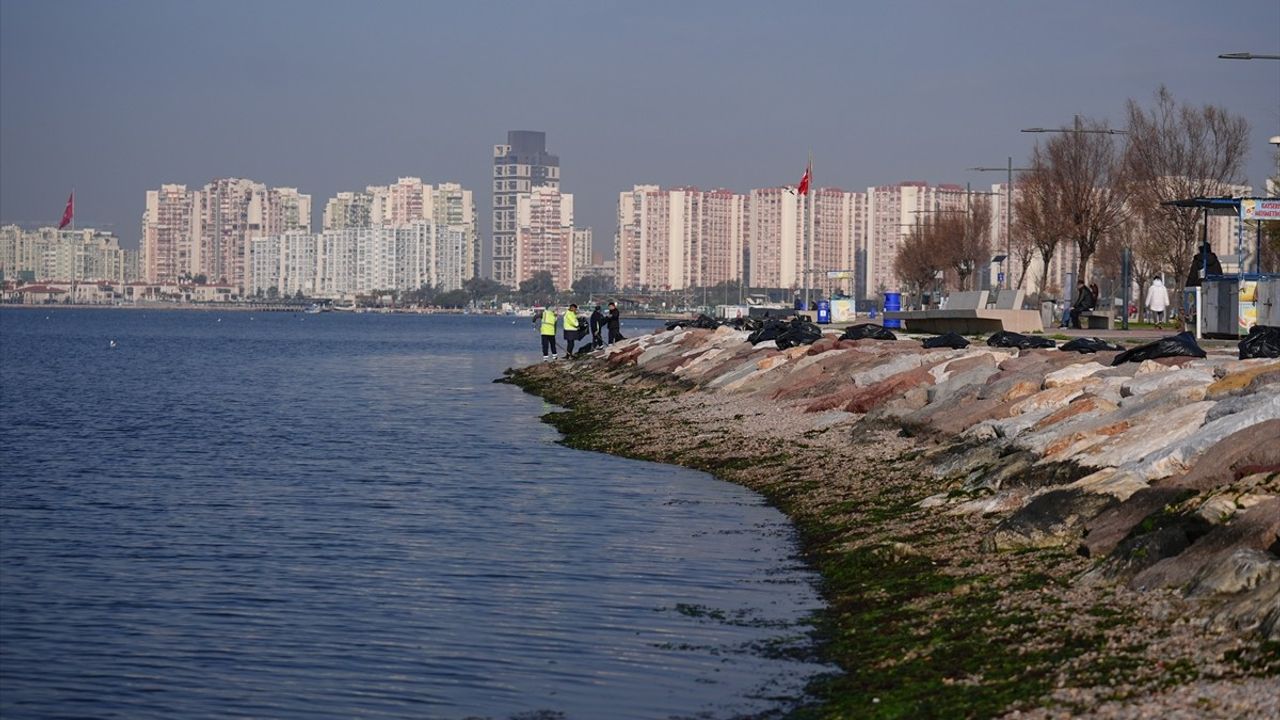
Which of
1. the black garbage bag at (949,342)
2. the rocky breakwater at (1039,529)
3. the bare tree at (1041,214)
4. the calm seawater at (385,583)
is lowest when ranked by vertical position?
the calm seawater at (385,583)

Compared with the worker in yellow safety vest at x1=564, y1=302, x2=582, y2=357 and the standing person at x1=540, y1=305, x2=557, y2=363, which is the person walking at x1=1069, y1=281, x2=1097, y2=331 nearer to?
the worker in yellow safety vest at x1=564, y1=302, x2=582, y2=357

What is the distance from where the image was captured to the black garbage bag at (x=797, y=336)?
3781 cm

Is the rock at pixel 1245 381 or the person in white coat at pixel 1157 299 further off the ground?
the person in white coat at pixel 1157 299

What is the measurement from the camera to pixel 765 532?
16625 mm

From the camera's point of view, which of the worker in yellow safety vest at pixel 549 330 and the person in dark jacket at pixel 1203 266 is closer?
the person in dark jacket at pixel 1203 266

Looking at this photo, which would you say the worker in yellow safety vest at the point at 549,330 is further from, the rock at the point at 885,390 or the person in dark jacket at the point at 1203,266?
the rock at the point at 885,390

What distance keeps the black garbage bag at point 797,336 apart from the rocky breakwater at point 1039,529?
12.0m

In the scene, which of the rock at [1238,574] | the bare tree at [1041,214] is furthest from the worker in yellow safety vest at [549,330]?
the rock at [1238,574]

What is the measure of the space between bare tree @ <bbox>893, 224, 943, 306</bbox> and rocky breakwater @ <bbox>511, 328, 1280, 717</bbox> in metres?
70.3

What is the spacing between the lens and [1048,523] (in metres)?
13.0

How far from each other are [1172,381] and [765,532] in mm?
5028

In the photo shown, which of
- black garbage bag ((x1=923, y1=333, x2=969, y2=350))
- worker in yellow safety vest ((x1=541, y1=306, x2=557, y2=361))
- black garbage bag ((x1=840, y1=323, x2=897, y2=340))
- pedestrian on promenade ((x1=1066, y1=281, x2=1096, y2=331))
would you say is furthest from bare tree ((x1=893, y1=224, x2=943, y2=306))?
black garbage bag ((x1=923, y1=333, x2=969, y2=350))

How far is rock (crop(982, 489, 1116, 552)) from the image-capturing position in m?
12.8

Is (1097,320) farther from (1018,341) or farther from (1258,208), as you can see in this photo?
(1018,341)
